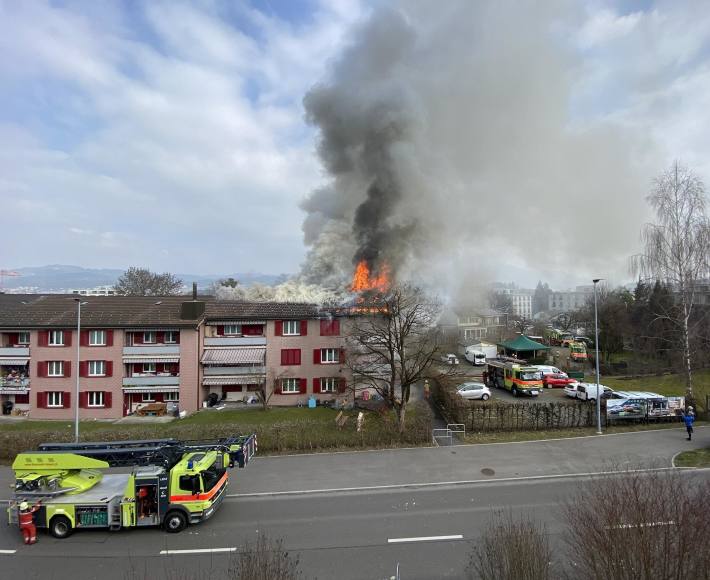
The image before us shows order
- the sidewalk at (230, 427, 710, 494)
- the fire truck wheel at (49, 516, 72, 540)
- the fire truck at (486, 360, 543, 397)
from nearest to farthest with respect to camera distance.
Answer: the fire truck wheel at (49, 516, 72, 540) < the sidewalk at (230, 427, 710, 494) < the fire truck at (486, 360, 543, 397)

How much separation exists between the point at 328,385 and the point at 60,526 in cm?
1715

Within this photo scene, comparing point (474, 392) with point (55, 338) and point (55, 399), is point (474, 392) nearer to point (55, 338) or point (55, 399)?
point (55, 399)

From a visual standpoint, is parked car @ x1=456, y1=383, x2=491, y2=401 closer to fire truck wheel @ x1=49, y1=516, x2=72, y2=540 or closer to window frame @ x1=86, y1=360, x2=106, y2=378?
fire truck wheel @ x1=49, y1=516, x2=72, y2=540

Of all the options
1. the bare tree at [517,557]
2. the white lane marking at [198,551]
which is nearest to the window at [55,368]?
the white lane marking at [198,551]

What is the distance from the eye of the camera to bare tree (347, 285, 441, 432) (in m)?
20.0

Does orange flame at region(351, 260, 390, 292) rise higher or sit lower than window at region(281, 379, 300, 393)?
higher

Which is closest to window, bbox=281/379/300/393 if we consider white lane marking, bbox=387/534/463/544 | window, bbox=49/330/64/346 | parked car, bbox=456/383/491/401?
parked car, bbox=456/383/491/401

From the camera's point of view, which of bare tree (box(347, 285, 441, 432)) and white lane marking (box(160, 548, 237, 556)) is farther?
bare tree (box(347, 285, 441, 432))

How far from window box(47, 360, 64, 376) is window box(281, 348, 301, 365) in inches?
515

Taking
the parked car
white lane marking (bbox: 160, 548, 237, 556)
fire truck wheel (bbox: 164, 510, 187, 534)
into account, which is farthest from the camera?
the parked car

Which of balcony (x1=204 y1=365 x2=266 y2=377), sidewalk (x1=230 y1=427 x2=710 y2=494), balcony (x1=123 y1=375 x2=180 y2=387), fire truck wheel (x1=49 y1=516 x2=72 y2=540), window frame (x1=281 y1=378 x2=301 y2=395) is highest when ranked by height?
balcony (x1=204 y1=365 x2=266 y2=377)

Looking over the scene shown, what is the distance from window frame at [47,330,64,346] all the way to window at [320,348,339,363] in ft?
51.1

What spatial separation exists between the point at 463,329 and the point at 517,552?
5860 cm

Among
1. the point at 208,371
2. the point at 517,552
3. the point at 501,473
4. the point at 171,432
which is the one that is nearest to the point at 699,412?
the point at 501,473
